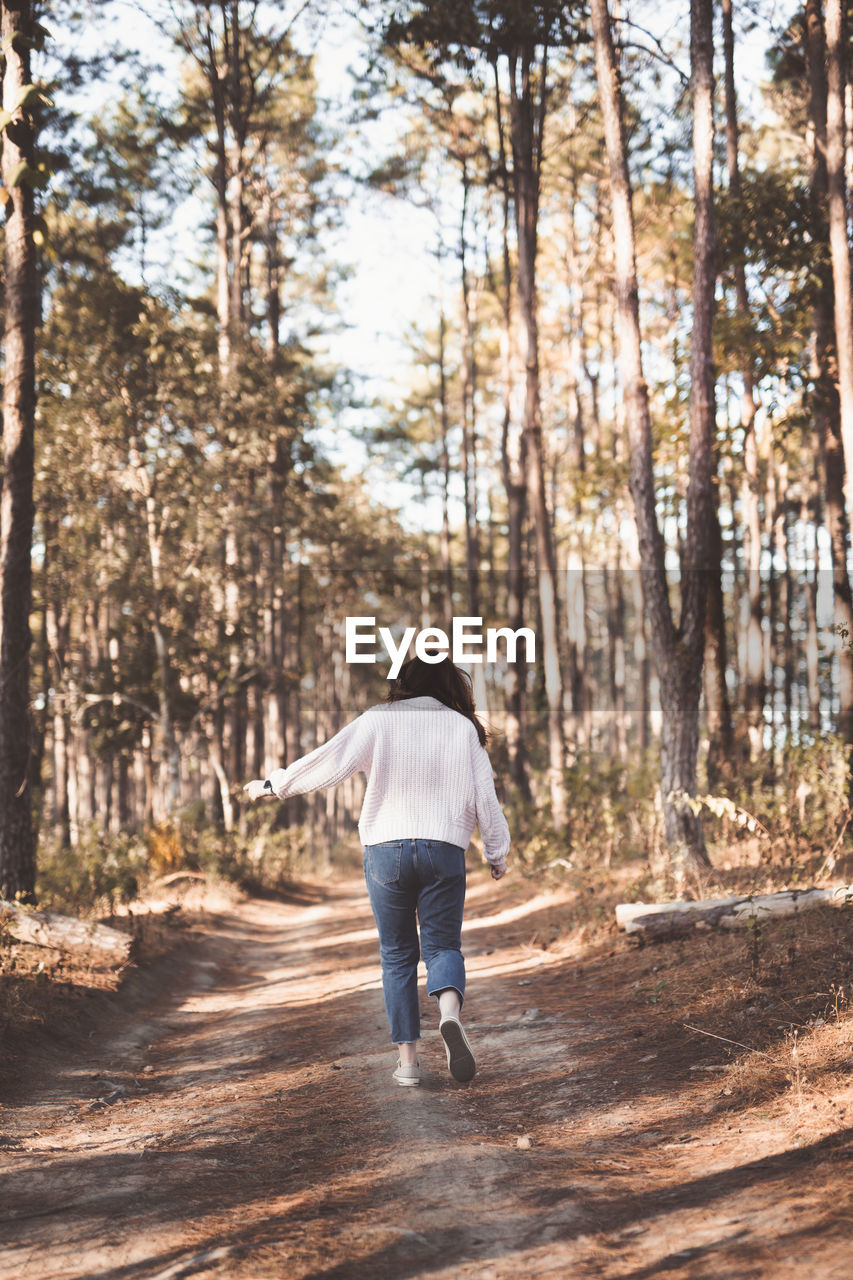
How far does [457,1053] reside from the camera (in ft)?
15.1

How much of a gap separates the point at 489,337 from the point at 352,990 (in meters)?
27.7

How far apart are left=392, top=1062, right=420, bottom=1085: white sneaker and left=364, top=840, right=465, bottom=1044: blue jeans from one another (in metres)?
0.13

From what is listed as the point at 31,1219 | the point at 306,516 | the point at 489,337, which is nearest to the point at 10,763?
the point at 31,1219

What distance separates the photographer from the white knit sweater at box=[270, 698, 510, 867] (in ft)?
16.0

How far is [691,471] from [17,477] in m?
6.17

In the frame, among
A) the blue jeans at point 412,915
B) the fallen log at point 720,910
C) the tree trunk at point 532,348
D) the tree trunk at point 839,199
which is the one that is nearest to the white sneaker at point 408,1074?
the blue jeans at point 412,915

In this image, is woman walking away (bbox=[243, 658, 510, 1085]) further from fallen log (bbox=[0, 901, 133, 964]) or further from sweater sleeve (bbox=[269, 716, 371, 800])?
fallen log (bbox=[0, 901, 133, 964])

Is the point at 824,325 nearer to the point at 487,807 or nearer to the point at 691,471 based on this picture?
the point at 691,471

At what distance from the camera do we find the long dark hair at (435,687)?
16.8ft

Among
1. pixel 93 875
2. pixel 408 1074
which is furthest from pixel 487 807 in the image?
pixel 93 875

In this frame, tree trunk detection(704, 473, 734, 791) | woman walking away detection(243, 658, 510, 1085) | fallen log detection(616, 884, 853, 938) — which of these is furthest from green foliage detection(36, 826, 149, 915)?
tree trunk detection(704, 473, 734, 791)

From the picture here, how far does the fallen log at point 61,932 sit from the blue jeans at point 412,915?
3680 mm

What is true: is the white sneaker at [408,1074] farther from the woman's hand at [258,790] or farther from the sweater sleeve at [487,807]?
the woman's hand at [258,790]

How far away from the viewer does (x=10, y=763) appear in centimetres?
937
